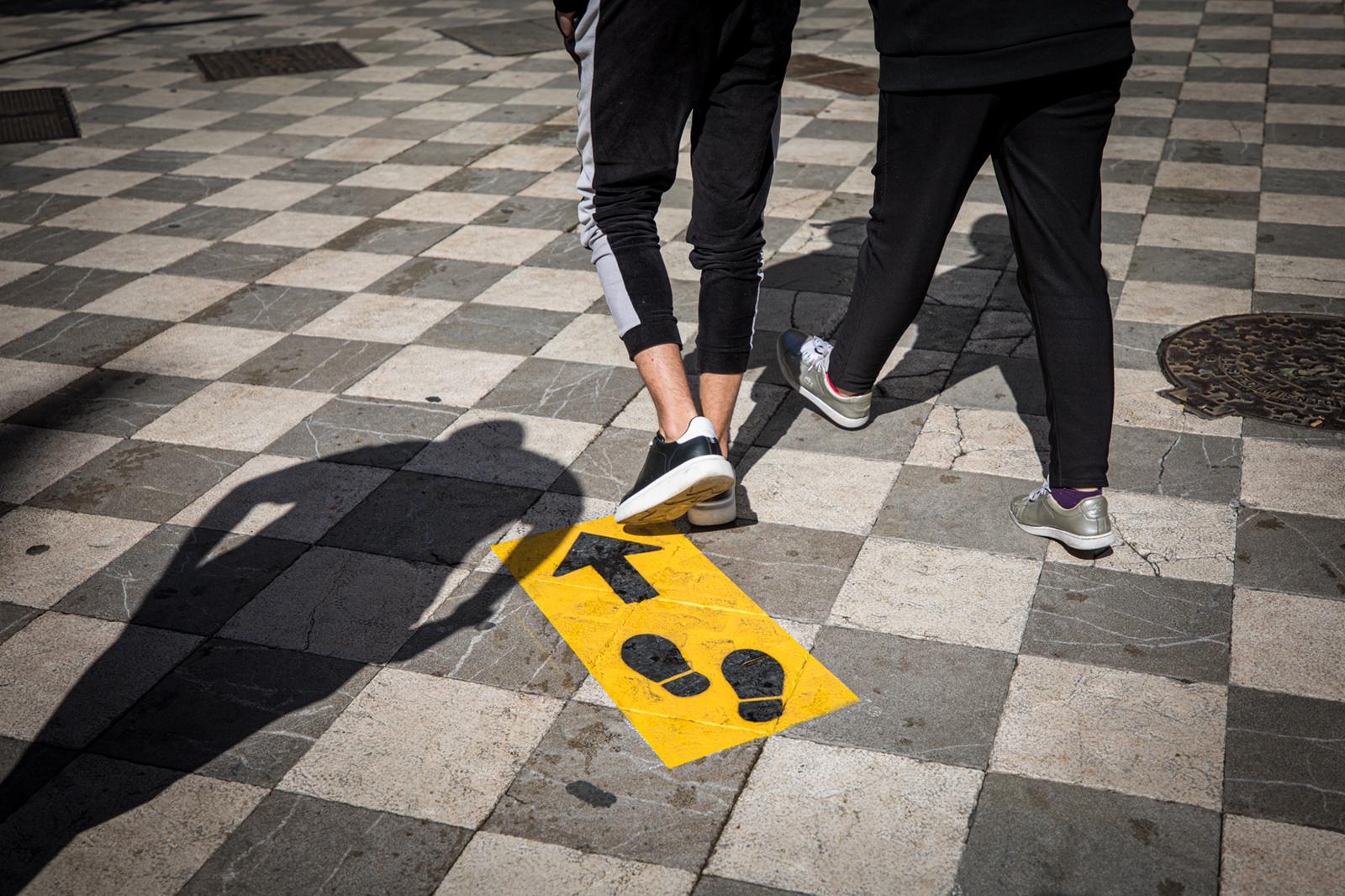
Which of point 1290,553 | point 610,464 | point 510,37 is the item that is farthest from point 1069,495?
point 510,37

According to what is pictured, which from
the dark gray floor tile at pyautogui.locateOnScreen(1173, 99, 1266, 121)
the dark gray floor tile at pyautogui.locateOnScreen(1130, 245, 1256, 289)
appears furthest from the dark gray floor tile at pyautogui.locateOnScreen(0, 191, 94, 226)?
the dark gray floor tile at pyautogui.locateOnScreen(1173, 99, 1266, 121)

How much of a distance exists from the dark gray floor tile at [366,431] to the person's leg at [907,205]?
1250 millimetres

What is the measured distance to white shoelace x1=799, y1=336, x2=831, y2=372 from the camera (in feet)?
11.7

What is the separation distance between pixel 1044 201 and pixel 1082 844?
4.51ft

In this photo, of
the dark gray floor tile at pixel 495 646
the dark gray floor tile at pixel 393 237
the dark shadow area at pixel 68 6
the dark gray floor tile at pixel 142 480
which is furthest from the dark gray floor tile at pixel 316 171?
the dark shadow area at pixel 68 6

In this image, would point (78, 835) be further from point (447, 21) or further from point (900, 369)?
point (447, 21)

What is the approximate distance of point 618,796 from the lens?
7.14ft

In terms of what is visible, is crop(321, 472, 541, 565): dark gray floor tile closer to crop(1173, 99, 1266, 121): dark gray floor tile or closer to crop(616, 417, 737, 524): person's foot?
crop(616, 417, 737, 524): person's foot

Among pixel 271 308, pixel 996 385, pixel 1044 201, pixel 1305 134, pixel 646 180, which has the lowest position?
pixel 1305 134

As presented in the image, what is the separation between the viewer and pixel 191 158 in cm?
663

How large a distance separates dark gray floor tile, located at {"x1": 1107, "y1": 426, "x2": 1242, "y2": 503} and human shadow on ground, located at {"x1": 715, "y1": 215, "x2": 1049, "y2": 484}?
221mm

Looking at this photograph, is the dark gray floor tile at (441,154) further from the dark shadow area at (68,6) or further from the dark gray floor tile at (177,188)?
the dark shadow area at (68,6)

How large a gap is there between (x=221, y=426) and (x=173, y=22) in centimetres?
891

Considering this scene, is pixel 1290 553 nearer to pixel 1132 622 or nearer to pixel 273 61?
pixel 1132 622
